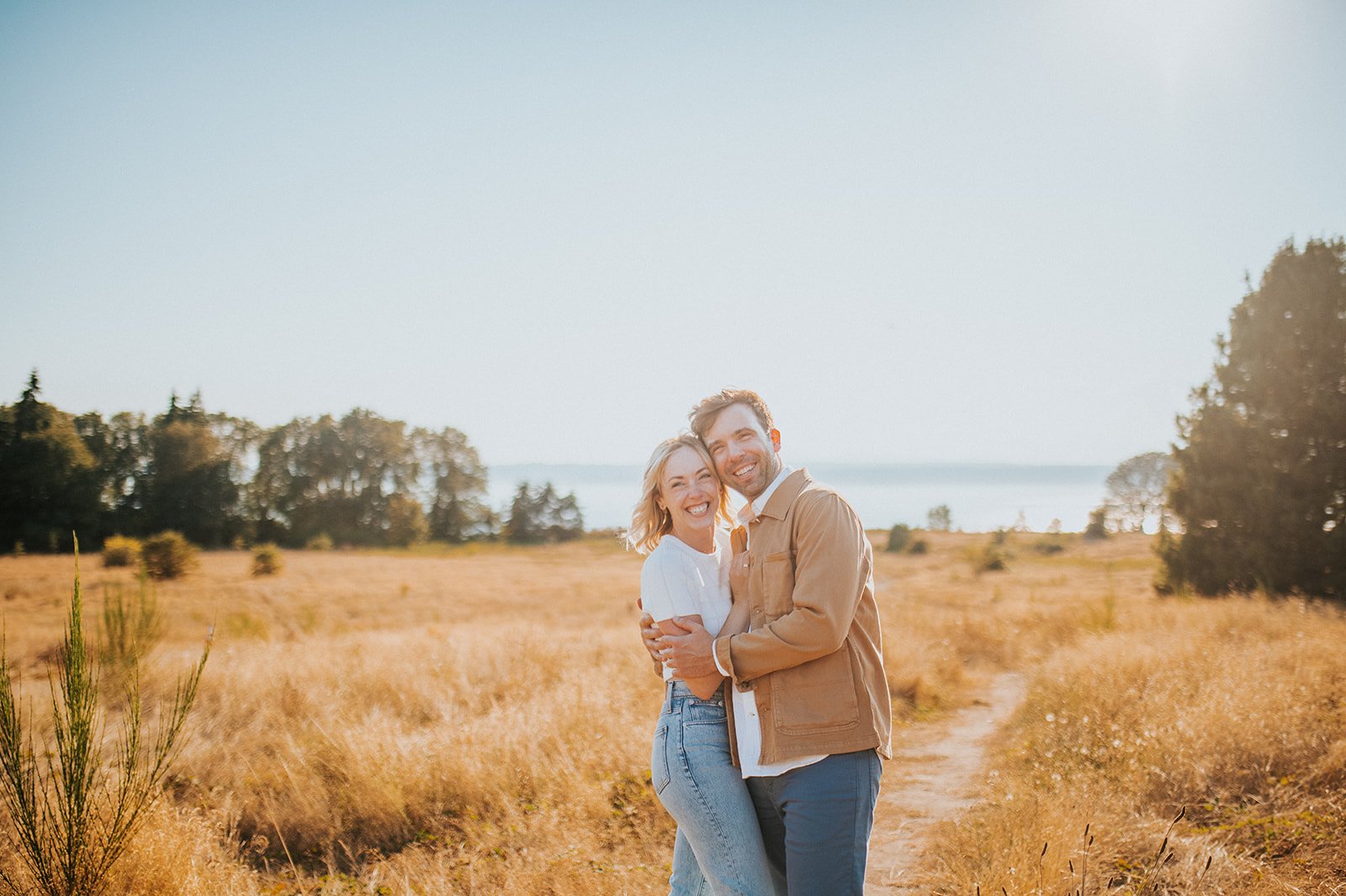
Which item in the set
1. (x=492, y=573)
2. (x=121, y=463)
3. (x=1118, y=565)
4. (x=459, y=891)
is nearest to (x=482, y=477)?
(x=492, y=573)

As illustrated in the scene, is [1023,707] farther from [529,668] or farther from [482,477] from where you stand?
[482,477]

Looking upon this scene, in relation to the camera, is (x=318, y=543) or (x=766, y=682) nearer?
(x=766, y=682)

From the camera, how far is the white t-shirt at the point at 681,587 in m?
2.61

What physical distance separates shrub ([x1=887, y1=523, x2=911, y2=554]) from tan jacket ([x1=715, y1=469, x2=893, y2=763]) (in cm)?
4048

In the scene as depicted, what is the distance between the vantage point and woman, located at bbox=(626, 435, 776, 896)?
2.38m

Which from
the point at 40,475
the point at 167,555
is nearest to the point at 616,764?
the point at 40,475

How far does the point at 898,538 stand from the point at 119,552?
3677cm

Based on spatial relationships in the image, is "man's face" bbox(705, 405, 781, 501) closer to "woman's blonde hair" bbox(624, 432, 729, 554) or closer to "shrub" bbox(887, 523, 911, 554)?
"woman's blonde hair" bbox(624, 432, 729, 554)

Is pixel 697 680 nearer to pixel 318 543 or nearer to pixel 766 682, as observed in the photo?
pixel 766 682

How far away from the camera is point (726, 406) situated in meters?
2.85

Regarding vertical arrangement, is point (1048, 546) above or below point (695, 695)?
below

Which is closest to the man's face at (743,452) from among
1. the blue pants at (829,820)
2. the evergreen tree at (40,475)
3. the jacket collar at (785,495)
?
the jacket collar at (785,495)

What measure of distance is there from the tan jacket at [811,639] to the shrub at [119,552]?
1031 inches

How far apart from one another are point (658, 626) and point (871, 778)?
88cm
